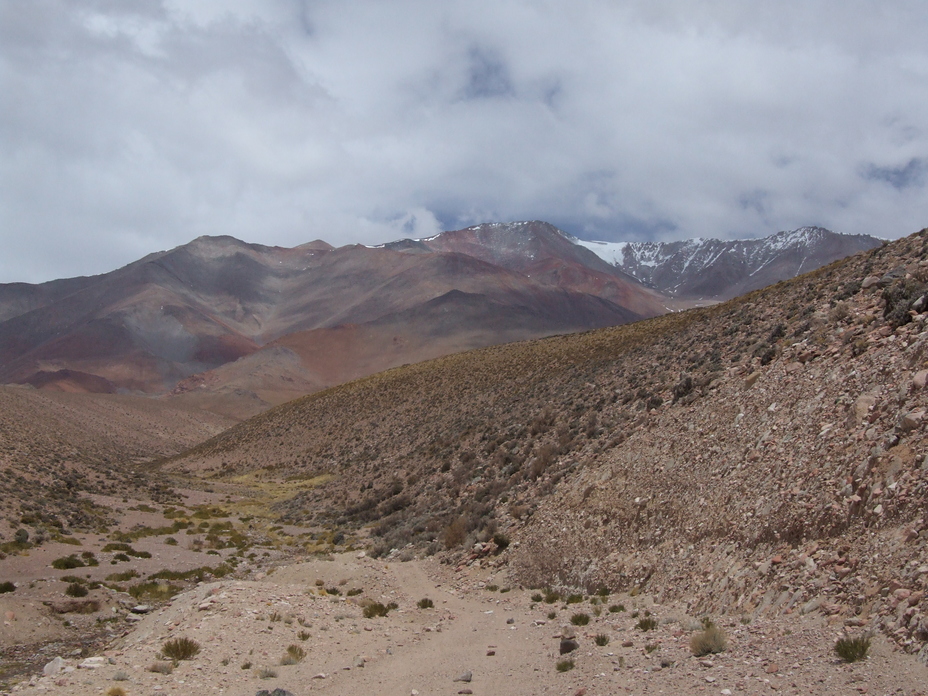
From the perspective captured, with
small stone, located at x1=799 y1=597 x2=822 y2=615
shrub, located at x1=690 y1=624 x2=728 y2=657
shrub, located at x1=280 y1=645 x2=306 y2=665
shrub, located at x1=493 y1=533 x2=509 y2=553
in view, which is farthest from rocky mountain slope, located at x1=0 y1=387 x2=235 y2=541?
small stone, located at x1=799 y1=597 x2=822 y2=615

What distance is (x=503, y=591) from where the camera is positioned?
15859 mm

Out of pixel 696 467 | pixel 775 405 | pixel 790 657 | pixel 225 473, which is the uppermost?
pixel 775 405

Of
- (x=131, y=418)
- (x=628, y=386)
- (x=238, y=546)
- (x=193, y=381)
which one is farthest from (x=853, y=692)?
(x=193, y=381)

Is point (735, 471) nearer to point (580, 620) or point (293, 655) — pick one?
point (580, 620)

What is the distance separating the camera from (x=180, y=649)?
11039mm

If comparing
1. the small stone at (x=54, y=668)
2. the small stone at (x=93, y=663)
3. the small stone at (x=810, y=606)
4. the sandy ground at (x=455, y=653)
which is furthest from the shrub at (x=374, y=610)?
the small stone at (x=810, y=606)

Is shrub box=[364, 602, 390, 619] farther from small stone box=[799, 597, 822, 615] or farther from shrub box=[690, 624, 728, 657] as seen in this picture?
small stone box=[799, 597, 822, 615]

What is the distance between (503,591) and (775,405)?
7.50 metres

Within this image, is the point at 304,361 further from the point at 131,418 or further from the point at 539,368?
the point at 539,368

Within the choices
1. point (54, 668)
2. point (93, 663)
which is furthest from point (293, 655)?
point (54, 668)

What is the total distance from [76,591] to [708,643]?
1497 centimetres

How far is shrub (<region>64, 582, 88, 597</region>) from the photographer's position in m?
16.4

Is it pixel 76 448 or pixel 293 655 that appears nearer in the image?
pixel 293 655

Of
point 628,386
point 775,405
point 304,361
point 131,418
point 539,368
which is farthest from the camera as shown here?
point 304,361
